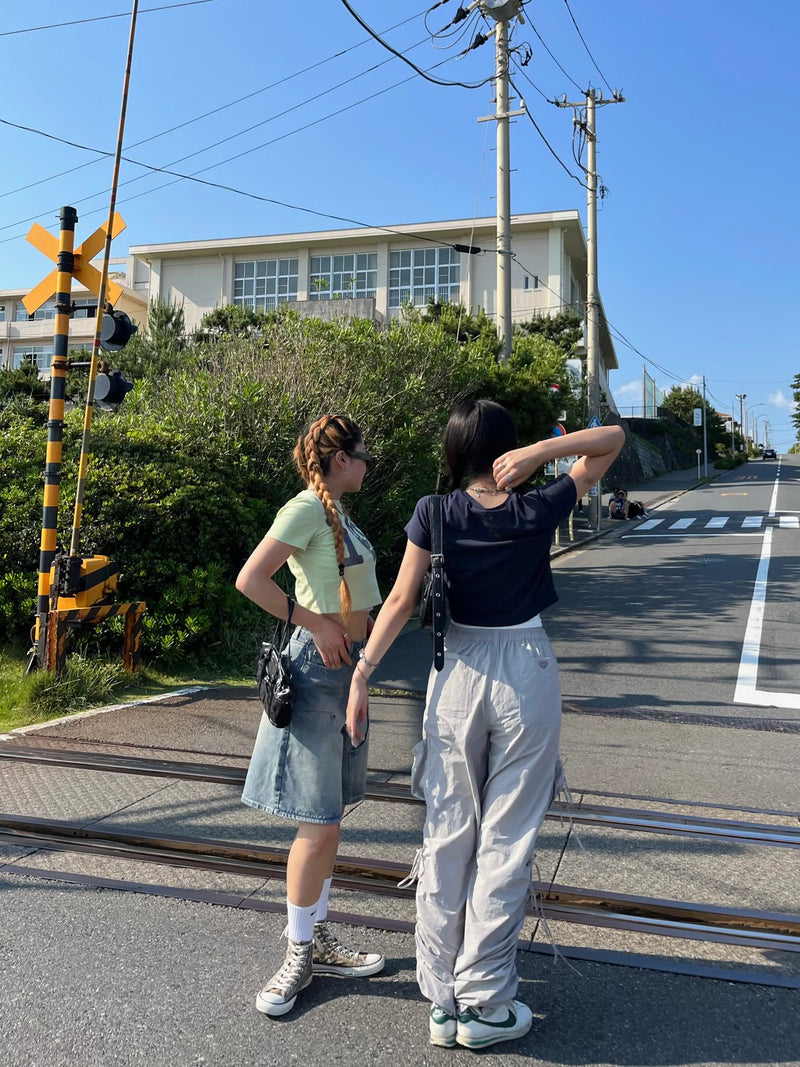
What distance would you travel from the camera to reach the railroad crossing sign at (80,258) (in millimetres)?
7016

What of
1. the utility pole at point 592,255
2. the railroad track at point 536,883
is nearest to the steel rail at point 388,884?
the railroad track at point 536,883

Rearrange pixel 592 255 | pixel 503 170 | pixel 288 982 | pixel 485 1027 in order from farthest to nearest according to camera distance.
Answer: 1. pixel 592 255
2. pixel 503 170
3. pixel 288 982
4. pixel 485 1027

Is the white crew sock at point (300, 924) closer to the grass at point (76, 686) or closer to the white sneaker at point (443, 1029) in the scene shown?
the white sneaker at point (443, 1029)

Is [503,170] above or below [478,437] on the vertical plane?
above

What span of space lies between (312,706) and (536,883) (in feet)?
4.62

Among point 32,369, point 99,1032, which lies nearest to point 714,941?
point 99,1032

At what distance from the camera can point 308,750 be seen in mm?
2898

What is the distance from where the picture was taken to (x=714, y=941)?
328cm

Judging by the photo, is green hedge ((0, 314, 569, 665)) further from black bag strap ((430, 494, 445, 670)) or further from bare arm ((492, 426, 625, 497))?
bare arm ((492, 426, 625, 497))

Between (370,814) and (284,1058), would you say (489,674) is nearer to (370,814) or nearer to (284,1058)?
(284,1058)

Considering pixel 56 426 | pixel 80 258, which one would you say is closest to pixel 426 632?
pixel 56 426

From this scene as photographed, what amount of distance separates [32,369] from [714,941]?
3537cm

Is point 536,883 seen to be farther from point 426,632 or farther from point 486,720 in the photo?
point 426,632

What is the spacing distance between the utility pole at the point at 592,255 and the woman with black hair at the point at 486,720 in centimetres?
2352
